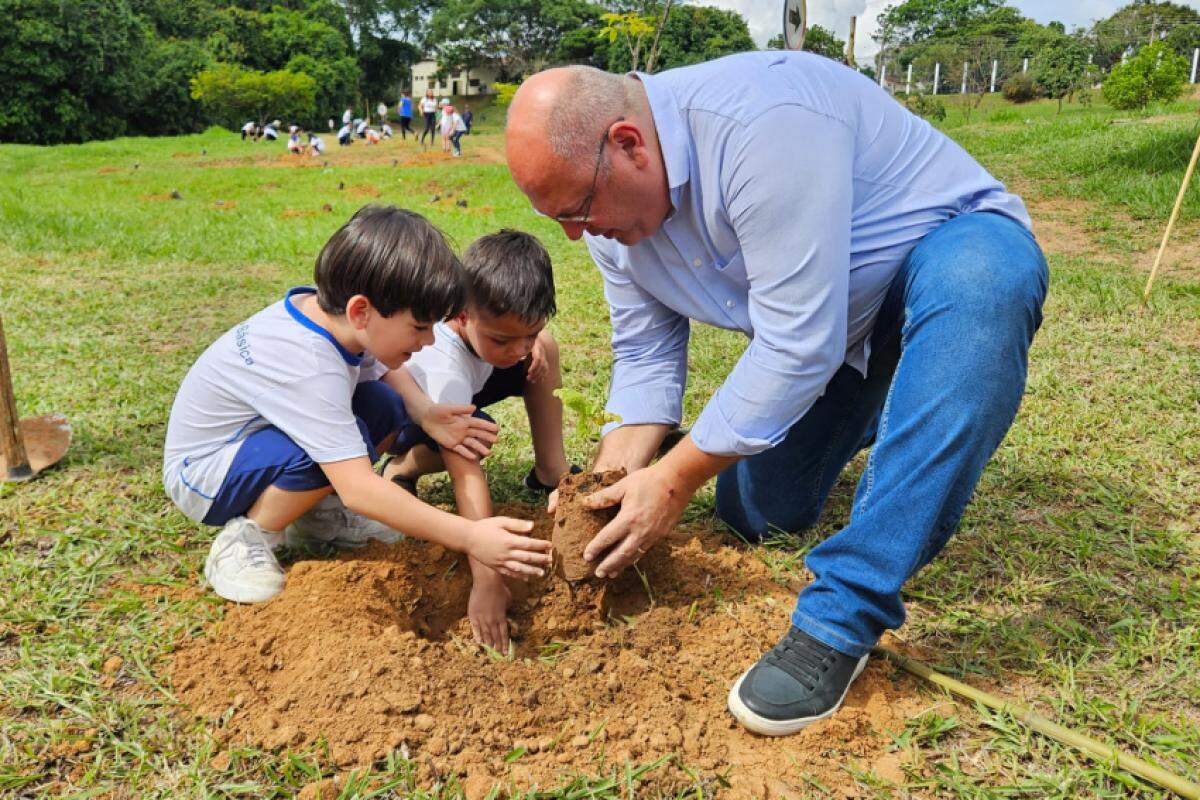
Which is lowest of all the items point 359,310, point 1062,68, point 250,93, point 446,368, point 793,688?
point 793,688

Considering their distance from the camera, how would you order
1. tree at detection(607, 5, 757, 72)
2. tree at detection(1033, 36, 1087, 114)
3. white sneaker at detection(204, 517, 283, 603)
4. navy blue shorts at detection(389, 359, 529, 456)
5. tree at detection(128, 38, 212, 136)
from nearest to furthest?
white sneaker at detection(204, 517, 283, 603), navy blue shorts at detection(389, 359, 529, 456), tree at detection(1033, 36, 1087, 114), tree at detection(128, 38, 212, 136), tree at detection(607, 5, 757, 72)

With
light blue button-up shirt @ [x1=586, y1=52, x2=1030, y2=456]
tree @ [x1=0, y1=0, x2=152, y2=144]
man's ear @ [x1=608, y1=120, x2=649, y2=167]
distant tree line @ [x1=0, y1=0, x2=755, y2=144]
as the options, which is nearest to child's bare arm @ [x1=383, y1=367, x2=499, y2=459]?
light blue button-up shirt @ [x1=586, y1=52, x2=1030, y2=456]

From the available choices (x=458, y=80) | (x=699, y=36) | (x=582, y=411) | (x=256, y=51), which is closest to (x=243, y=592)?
(x=582, y=411)

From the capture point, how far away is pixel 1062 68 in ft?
74.7

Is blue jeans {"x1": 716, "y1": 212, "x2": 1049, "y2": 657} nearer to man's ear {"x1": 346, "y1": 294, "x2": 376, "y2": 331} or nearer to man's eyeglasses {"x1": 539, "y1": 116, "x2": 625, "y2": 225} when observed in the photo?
man's eyeglasses {"x1": 539, "y1": 116, "x2": 625, "y2": 225}

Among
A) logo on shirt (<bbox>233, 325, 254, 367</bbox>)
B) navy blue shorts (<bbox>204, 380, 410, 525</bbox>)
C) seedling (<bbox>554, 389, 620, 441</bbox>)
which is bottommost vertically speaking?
navy blue shorts (<bbox>204, 380, 410, 525</bbox>)

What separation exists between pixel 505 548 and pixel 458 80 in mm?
67476

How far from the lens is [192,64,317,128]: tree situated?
35.7m

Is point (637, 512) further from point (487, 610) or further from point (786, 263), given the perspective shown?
point (786, 263)

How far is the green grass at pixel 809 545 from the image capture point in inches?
72.8

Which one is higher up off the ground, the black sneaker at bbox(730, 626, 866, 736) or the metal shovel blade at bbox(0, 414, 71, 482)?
the metal shovel blade at bbox(0, 414, 71, 482)

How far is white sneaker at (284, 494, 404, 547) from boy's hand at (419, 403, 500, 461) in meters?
0.42

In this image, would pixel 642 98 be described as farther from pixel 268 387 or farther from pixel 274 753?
pixel 274 753

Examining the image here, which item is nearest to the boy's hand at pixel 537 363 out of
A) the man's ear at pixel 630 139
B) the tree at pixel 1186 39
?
the man's ear at pixel 630 139
